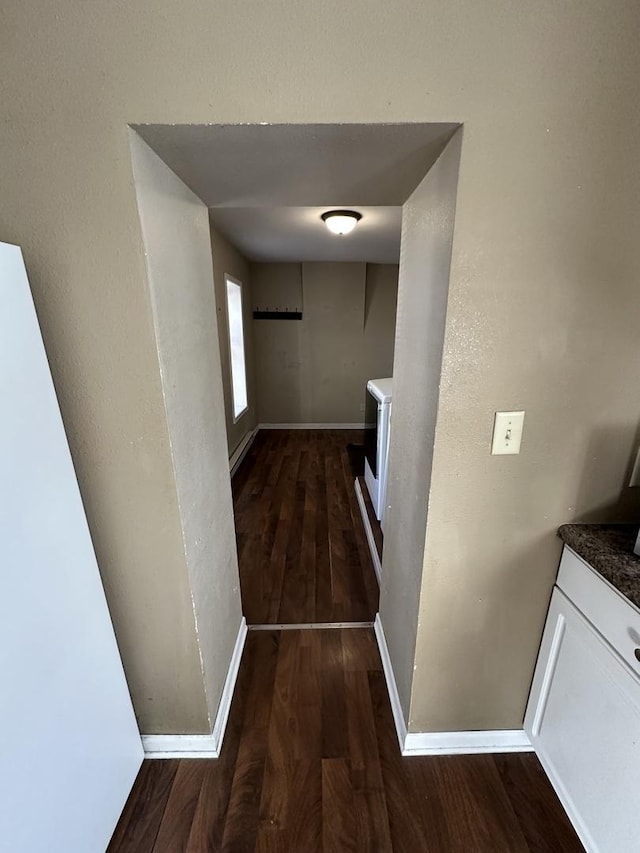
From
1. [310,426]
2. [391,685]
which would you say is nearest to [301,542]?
[391,685]

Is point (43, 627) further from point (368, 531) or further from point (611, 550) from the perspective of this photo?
point (368, 531)

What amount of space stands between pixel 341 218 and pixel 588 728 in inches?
116

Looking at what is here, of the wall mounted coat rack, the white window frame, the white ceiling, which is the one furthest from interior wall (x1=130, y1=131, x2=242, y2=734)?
the wall mounted coat rack

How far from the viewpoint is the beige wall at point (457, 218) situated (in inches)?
29.7

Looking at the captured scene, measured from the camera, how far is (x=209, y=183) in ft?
3.57

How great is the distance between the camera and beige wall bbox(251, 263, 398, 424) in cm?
486

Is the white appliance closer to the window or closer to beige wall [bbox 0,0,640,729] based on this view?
beige wall [bbox 0,0,640,729]

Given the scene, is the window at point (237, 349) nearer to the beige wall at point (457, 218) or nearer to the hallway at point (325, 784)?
the hallway at point (325, 784)

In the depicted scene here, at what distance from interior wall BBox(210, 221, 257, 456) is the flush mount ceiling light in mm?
997

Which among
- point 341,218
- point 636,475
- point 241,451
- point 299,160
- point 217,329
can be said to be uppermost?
point 341,218

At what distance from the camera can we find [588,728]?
979 mm

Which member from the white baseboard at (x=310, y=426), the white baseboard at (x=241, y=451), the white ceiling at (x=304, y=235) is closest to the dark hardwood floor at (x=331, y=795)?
the white baseboard at (x=241, y=451)

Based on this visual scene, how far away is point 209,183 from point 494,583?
1483 millimetres

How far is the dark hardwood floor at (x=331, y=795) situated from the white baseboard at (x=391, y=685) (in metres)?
0.03
